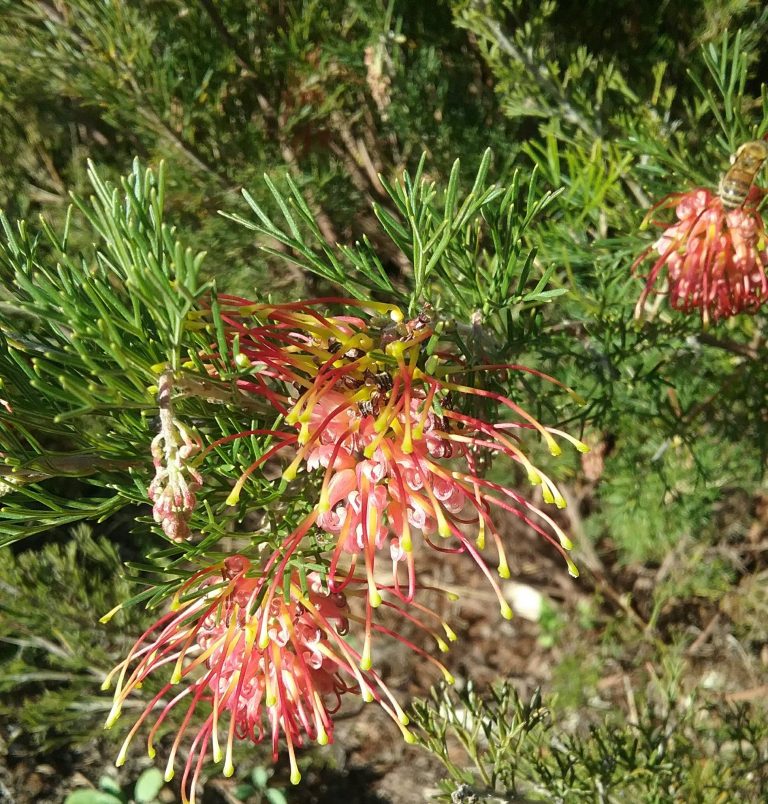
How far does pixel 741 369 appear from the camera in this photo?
1.10 m

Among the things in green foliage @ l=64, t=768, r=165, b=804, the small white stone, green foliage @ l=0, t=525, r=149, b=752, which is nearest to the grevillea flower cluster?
green foliage @ l=0, t=525, r=149, b=752

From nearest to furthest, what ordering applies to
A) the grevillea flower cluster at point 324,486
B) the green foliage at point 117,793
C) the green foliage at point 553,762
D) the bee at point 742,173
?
the grevillea flower cluster at point 324,486, the bee at point 742,173, the green foliage at point 553,762, the green foliage at point 117,793

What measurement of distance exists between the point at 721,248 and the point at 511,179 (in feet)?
1.03

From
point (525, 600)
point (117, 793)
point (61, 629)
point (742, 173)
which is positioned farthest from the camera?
point (525, 600)

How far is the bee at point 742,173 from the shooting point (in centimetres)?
55

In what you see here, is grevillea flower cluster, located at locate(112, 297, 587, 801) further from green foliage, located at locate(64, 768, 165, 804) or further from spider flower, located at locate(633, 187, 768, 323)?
green foliage, located at locate(64, 768, 165, 804)

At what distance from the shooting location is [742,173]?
0.58 meters

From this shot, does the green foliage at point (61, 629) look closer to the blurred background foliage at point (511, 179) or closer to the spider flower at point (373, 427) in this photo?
the blurred background foliage at point (511, 179)

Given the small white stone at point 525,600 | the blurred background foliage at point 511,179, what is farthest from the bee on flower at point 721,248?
the small white stone at point 525,600

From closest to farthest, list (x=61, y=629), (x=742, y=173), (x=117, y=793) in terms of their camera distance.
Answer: (x=742, y=173), (x=61, y=629), (x=117, y=793)

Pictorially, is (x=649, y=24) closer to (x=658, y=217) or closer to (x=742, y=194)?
(x=658, y=217)

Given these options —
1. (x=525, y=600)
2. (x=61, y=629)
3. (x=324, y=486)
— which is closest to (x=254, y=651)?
(x=324, y=486)

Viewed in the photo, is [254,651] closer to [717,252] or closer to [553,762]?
[717,252]

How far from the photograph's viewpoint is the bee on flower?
0.61m
